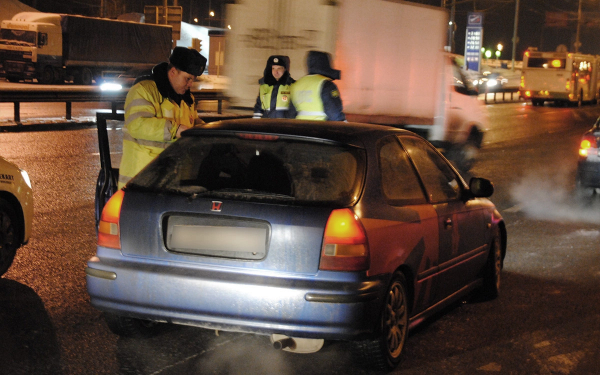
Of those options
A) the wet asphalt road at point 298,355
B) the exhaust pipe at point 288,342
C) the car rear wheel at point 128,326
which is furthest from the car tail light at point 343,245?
the car rear wheel at point 128,326

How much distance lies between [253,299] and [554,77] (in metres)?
39.6

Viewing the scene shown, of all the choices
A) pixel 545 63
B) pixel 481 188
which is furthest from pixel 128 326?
pixel 545 63

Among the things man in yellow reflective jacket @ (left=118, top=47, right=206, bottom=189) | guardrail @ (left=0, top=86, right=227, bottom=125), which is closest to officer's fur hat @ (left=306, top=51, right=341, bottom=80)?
man in yellow reflective jacket @ (left=118, top=47, right=206, bottom=189)

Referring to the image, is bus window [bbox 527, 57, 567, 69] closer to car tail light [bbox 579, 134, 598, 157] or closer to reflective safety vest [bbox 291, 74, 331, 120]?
car tail light [bbox 579, 134, 598, 157]

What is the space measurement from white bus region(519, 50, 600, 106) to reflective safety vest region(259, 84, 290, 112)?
35412 millimetres

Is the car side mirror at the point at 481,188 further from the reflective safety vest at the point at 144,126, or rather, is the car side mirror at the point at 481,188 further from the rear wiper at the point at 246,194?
the reflective safety vest at the point at 144,126

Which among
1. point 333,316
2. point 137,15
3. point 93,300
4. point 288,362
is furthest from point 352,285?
point 137,15

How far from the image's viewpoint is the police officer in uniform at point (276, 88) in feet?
26.0

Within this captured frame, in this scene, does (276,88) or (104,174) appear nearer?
(104,174)

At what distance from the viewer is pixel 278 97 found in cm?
795

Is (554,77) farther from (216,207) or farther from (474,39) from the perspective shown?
(216,207)

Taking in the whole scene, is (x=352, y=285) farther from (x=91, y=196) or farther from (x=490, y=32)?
(x=490, y=32)

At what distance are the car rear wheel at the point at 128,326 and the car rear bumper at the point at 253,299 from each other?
0.44 meters

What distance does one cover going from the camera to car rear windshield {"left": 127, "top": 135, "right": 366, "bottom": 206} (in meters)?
4.12
